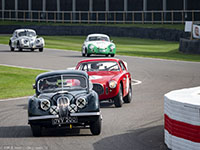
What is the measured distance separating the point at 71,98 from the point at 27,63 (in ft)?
63.4

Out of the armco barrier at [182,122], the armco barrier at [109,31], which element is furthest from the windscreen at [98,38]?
the armco barrier at [182,122]

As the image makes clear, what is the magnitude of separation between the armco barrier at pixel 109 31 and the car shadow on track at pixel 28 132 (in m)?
36.0

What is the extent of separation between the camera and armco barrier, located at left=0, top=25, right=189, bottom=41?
164 feet

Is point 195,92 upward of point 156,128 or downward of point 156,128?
upward

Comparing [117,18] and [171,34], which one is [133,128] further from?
[117,18]

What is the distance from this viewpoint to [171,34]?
161 ft

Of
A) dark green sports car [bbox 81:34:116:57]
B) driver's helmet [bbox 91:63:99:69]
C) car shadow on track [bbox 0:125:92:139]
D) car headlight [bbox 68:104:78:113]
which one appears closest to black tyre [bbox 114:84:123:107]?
driver's helmet [bbox 91:63:99:69]

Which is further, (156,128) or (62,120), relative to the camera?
(156,128)

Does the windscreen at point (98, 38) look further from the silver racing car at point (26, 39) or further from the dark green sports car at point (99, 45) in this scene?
the silver racing car at point (26, 39)

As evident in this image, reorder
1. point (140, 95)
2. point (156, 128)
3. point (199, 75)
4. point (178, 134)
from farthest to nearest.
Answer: point (199, 75) < point (140, 95) < point (156, 128) < point (178, 134)

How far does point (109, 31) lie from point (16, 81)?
34.8 metres

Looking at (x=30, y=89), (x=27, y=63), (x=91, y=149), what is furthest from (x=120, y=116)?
(x=27, y=63)

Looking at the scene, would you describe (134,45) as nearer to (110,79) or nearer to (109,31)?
(109,31)

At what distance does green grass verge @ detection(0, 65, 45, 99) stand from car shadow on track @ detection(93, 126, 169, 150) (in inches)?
305
